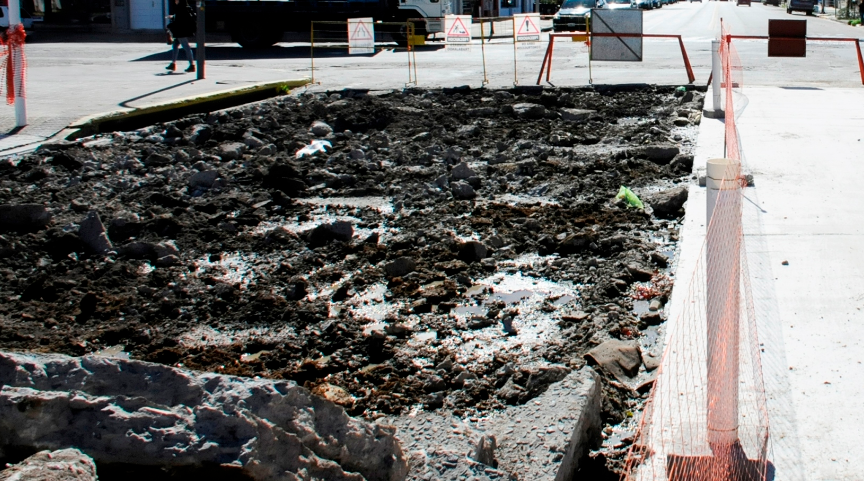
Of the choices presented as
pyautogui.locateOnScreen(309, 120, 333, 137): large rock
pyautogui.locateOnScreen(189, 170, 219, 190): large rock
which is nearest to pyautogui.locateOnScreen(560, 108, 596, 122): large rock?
pyautogui.locateOnScreen(309, 120, 333, 137): large rock

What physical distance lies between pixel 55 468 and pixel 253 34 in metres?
27.7

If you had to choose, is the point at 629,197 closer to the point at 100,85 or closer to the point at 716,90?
the point at 716,90

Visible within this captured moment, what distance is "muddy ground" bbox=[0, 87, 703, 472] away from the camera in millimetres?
4891

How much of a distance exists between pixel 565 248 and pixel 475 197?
1.85 metres

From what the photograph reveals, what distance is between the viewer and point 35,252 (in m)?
6.80

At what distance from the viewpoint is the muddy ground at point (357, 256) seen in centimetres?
489

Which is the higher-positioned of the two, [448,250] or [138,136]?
[138,136]

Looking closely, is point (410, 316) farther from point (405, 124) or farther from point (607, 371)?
point (405, 124)

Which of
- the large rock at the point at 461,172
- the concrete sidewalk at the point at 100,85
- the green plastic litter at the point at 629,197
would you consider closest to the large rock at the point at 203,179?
the large rock at the point at 461,172

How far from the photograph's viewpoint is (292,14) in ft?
92.8

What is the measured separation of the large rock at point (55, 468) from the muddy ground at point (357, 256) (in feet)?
6.58

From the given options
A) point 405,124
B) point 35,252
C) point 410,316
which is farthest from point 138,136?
point 410,316

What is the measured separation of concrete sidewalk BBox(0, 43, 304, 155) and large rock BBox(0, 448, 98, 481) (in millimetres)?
8830

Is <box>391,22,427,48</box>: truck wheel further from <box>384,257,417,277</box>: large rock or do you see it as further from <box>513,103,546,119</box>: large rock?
<box>384,257,417,277</box>: large rock
